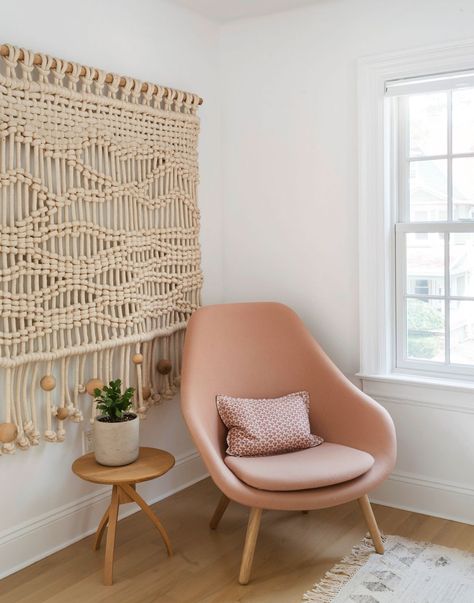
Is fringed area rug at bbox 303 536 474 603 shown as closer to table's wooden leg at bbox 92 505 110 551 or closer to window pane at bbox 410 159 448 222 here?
table's wooden leg at bbox 92 505 110 551

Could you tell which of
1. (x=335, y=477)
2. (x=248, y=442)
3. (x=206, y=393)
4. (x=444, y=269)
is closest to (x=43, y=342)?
(x=206, y=393)

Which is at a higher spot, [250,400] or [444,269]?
[444,269]

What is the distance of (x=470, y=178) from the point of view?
2.98 meters

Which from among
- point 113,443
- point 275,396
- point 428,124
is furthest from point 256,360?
point 428,124

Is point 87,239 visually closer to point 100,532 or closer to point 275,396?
point 275,396

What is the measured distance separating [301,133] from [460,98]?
0.76m

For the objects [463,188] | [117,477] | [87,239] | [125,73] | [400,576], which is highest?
[125,73]

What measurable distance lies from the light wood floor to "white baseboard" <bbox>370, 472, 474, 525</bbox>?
5 cm

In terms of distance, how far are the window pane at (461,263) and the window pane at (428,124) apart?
392mm

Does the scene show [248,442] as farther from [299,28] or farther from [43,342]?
[299,28]

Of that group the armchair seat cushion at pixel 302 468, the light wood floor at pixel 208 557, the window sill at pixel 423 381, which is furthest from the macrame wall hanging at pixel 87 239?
the window sill at pixel 423 381

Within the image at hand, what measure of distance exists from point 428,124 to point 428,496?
1682mm

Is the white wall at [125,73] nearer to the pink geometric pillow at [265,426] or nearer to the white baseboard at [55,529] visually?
the white baseboard at [55,529]

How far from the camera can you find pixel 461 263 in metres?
3.04
